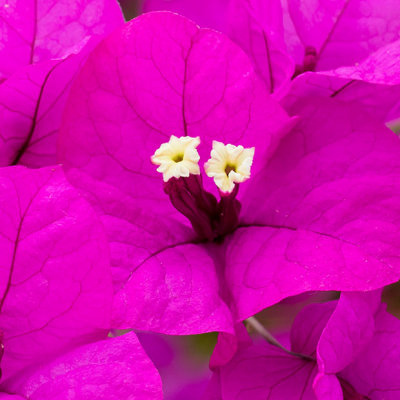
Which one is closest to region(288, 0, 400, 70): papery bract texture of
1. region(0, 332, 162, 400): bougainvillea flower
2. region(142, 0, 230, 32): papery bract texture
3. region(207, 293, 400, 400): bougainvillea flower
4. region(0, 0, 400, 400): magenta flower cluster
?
region(0, 0, 400, 400): magenta flower cluster

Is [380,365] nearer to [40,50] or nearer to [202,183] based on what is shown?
[202,183]

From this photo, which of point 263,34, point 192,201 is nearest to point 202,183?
point 192,201

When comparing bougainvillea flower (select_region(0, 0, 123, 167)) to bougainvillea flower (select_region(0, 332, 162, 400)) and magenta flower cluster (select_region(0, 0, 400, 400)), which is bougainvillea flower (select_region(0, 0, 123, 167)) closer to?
magenta flower cluster (select_region(0, 0, 400, 400))

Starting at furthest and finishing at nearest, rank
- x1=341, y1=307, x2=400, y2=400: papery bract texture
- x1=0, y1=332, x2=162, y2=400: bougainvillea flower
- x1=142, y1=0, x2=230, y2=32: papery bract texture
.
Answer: x1=142, y1=0, x2=230, y2=32: papery bract texture
x1=341, y1=307, x2=400, y2=400: papery bract texture
x1=0, y1=332, x2=162, y2=400: bougainvillea flower

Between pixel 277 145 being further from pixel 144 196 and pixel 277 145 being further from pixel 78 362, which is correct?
pixel 78 362

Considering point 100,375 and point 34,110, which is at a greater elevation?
point 34,110

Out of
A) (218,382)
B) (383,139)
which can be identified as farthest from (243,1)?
(218,382)

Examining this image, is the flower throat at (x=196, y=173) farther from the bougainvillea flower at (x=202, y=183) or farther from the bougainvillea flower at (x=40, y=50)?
the bougainvillea flower at (x=40, y=50)

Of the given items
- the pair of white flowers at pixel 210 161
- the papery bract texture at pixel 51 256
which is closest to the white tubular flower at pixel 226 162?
the pair of white flowers at pixel 210 161
